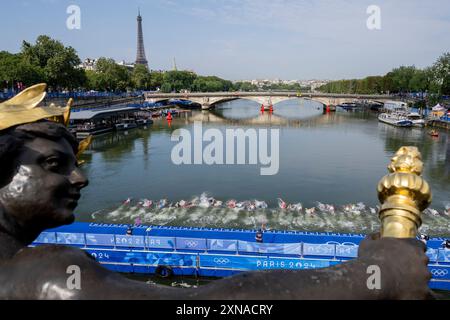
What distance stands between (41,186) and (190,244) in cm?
1218

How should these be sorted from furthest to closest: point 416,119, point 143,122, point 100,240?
point 143,122 → point 416,119 → point 100,240

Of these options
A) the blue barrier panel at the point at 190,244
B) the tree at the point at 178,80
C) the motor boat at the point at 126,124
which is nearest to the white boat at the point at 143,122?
→ the motor boat at the point at 126,124

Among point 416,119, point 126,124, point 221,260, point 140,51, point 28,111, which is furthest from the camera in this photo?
point 140,51

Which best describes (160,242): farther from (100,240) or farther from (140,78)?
(140,78)

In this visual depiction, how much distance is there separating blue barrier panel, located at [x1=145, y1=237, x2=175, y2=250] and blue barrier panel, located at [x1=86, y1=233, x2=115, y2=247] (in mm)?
1347

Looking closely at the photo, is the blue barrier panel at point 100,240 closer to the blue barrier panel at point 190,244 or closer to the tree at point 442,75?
the blue barrier panel at point 190,244

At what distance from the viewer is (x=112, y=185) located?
86.0 feet

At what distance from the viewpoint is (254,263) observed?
13.0 metres

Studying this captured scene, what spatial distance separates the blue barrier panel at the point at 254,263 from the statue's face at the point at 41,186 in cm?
1109

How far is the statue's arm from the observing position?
1.53 meters

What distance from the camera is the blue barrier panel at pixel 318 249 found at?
1293cm

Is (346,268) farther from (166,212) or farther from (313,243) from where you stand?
(166,212)

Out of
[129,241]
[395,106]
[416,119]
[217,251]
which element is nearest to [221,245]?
[217,251]

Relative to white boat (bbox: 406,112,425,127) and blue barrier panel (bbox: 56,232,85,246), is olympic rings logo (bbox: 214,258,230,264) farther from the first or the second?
white boat (bbox: 406,112,425,127)
